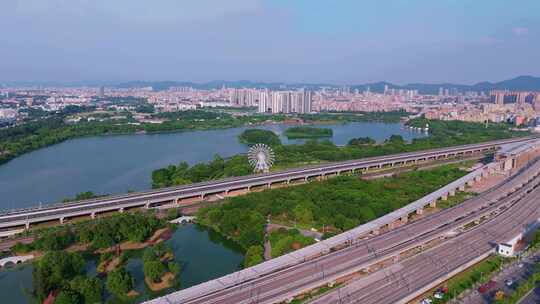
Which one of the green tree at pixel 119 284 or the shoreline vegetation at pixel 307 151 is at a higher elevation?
the shoreline vegetation at pixel 307 151

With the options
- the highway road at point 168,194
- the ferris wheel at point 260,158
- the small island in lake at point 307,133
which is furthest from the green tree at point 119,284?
the small island in lake at point 307,133

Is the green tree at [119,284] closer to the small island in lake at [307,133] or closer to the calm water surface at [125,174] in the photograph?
the calm water surface at [125,174]

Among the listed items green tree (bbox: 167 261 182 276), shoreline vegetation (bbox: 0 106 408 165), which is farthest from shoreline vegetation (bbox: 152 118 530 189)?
shoreline vegetation (bbox: 0 106 408 165)

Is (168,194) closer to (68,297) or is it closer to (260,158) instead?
(260,158)

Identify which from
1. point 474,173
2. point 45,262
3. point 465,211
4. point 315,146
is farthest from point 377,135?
point 45,262

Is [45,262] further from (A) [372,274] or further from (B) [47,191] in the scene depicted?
(B) [47,191]

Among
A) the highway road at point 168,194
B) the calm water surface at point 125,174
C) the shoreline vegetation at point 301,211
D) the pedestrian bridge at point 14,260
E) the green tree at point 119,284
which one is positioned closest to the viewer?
Result: the green tree at point 119,284

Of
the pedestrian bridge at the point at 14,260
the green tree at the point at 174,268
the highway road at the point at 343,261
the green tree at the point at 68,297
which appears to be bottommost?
the pedestrian bridge at the point at 14,260
